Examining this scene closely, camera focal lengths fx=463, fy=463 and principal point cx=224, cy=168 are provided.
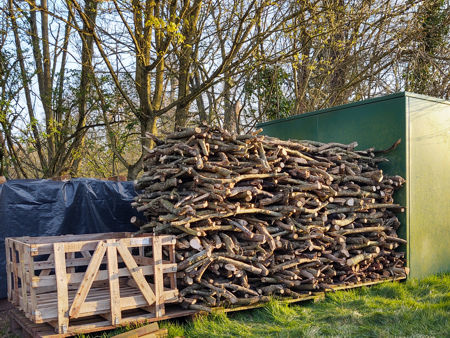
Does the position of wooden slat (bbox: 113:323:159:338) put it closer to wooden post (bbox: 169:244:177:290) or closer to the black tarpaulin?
wooden post (bbox: 169:244:177:290)

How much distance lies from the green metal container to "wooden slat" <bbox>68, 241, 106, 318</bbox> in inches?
207

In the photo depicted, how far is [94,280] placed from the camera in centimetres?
516

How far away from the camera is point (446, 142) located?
28.9 ft

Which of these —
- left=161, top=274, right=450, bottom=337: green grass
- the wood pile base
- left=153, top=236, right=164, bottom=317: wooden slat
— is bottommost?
left=161, top=274, right=450, bottom=337: green grass

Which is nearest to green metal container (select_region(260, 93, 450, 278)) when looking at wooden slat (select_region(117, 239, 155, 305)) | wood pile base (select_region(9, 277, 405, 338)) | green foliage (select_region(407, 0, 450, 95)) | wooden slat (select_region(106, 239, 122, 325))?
wood pile base (select_region(9, 277, 405, 338))

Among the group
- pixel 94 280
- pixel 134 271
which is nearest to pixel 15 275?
pixel 94 280

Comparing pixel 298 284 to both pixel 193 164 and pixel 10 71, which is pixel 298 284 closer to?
pixel 193 164

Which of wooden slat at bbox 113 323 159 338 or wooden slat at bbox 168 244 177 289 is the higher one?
wooden slat at bbox 168 244 177 289

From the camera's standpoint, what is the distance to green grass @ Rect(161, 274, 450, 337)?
5.35m

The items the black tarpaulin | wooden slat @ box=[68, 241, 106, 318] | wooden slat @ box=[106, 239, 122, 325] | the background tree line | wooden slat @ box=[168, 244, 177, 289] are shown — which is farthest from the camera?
Result: the background tree line

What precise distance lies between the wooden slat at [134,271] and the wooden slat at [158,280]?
0.11m

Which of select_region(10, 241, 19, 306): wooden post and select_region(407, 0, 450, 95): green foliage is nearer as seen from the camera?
select_region(10, 241, 19, 306): wooden post

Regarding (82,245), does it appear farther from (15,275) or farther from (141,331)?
(15,275)

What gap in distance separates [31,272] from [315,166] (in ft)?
14.1
